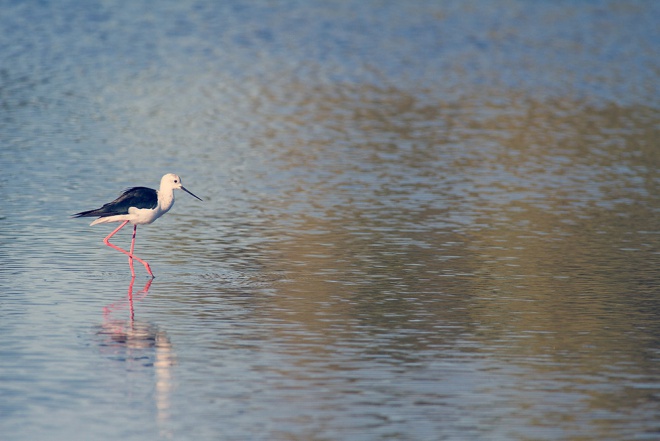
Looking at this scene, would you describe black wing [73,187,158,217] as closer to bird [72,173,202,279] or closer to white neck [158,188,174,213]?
bird [72,173,202,279]

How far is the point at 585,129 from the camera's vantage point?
31453 millimetres

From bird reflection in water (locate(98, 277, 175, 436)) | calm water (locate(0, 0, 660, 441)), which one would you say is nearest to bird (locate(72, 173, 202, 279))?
calm water (locate(0, 0, 660, 441))

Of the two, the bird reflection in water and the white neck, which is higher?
the white neck

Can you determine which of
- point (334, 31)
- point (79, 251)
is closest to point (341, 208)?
point (79, 251)

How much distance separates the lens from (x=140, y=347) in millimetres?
12773

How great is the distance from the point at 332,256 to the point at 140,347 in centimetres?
514

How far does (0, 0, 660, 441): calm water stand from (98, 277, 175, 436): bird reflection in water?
0.13 feet

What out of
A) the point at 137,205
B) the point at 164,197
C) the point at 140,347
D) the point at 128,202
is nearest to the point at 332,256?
the point at 164,197

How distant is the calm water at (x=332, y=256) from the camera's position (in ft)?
36.4

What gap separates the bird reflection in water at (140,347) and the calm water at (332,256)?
0.13ft

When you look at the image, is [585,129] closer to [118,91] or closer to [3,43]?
[118,91]

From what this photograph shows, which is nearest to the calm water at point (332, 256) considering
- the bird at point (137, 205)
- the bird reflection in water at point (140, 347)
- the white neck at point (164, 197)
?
the bird reflection in water at point (140, 347)

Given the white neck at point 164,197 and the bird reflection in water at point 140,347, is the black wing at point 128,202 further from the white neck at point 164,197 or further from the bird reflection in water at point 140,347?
the bird reflection in water at point 140,347

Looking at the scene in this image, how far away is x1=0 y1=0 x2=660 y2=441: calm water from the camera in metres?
11.1
